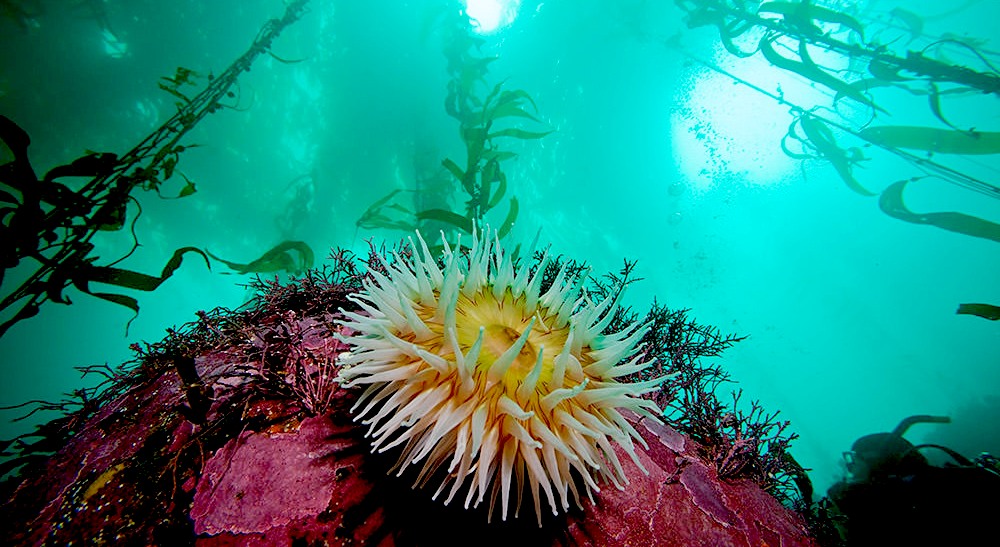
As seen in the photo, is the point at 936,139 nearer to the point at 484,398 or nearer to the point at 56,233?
the point at 484,398

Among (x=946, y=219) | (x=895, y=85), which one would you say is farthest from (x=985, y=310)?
(x=895, y=85)

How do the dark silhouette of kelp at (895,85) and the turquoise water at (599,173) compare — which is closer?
the dark silhouette of kelp at (895,85)

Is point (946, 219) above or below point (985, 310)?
above

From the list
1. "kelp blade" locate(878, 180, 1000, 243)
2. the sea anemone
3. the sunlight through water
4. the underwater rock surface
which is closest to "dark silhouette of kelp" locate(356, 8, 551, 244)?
the sea anemone

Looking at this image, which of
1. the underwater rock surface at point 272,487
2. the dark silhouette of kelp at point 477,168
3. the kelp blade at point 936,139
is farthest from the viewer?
the kelp blade at point 936,139

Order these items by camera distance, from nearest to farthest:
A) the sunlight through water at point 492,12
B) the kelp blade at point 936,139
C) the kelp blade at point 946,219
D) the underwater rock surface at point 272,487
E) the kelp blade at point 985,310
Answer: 1. the underwater rock surface at point 272,487
2. the kelp blade at point 985,310
3. the kelp blade at point 946,219
4. the kelp blade at point 936,139
5. the sunlight through water at point 492,12

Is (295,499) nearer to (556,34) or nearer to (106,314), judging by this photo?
(556,34)

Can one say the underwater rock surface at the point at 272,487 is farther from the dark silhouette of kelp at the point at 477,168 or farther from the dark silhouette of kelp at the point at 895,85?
the dark silhouette of kelp at the point at 895,85

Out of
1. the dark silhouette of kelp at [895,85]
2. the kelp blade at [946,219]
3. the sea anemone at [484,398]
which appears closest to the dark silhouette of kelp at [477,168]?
the sea anemone at [484,398]
